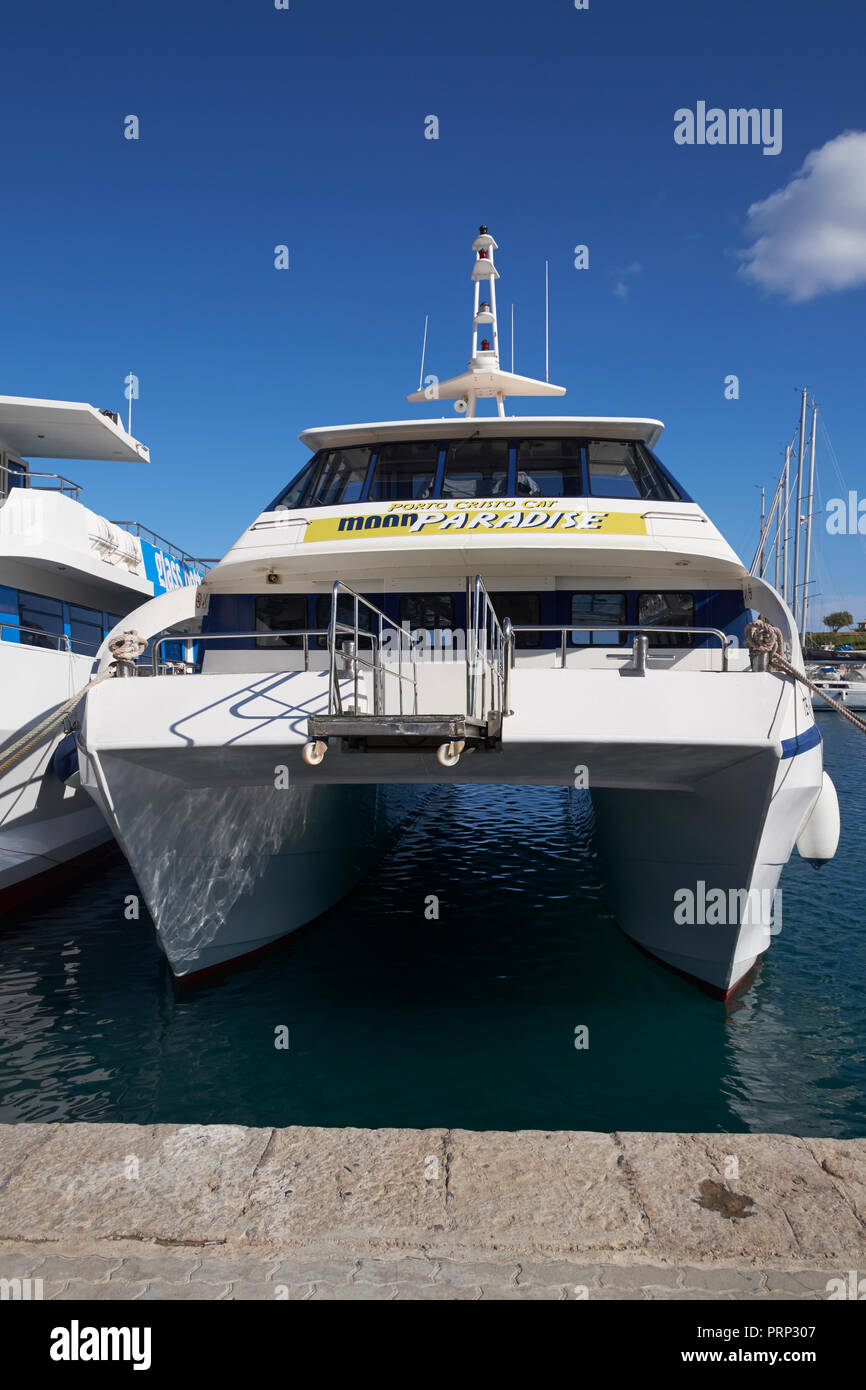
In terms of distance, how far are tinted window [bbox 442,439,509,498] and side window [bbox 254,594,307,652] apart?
6.26ft

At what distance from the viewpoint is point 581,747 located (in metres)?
6.29

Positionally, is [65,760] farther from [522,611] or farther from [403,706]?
Answer: [522,611]

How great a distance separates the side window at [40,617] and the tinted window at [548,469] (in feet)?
25.4

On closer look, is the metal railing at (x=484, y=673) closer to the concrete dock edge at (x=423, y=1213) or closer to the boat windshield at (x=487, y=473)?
the concrete dock edge at (x=423, y=1213)

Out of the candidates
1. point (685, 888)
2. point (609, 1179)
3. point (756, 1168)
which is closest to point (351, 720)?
point (609, 1179)

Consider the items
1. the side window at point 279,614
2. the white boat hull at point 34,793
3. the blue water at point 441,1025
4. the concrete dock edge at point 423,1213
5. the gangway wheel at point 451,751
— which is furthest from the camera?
the white boat hull at point 34,793

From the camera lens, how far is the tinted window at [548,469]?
8875mm

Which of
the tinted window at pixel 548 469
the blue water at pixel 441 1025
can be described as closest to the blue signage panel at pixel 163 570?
the blue water at pixel 441 1025

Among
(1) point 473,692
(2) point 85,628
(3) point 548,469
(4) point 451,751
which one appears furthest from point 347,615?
(2) point 85,628

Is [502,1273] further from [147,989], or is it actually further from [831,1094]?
[147,989]

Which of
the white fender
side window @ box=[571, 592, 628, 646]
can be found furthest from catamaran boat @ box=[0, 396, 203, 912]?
the white fender

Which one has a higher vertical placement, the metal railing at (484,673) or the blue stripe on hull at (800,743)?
the metal railing at (484,673)

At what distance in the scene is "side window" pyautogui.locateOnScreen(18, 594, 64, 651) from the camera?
1314 cm
